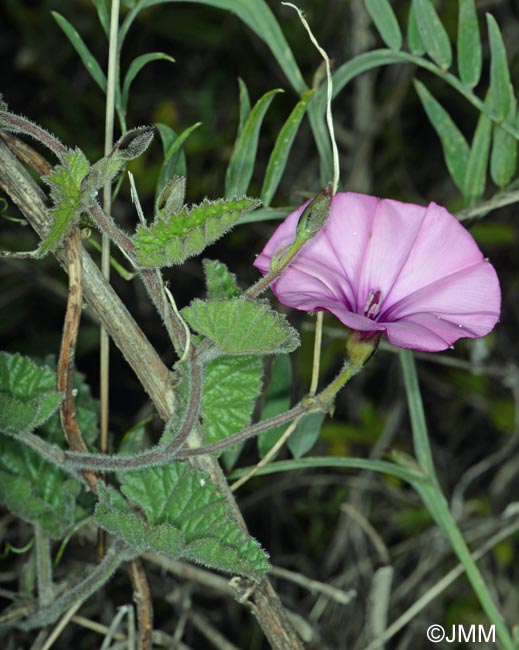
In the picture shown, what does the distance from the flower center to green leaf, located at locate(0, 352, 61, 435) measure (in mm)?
244

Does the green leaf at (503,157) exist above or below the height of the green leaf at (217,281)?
below

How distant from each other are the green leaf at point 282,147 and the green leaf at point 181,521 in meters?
0.27

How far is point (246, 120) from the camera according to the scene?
2.99 ft

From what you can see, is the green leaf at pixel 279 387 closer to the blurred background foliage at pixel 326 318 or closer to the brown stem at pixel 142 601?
the brown stem at pixel 142 601

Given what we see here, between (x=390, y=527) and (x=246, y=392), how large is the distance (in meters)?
0.90

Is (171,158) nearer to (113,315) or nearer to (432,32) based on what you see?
(113,315)

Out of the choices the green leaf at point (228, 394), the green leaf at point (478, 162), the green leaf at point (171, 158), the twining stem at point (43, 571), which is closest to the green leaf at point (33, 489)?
the twining stem at point (43, 571)

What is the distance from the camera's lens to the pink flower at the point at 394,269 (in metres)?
0.72

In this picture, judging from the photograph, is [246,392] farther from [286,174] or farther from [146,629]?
[286,174]

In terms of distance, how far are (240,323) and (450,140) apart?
17.2 inches

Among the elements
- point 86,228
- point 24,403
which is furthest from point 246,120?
point 24,403

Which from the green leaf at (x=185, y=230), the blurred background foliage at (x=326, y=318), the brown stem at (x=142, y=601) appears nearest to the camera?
the green leaf at (x=185, y=230)

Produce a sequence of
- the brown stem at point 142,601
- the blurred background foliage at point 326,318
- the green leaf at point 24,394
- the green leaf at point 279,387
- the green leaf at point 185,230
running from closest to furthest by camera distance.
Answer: the green leaf at point 185,230, the green leaf at point 24,394, the brown stem at point 142,601, the green leaf at point 279,387, the blurred background foliage at point 326,318

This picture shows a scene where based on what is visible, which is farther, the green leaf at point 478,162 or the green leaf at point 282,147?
the green leaf at point 478,162
